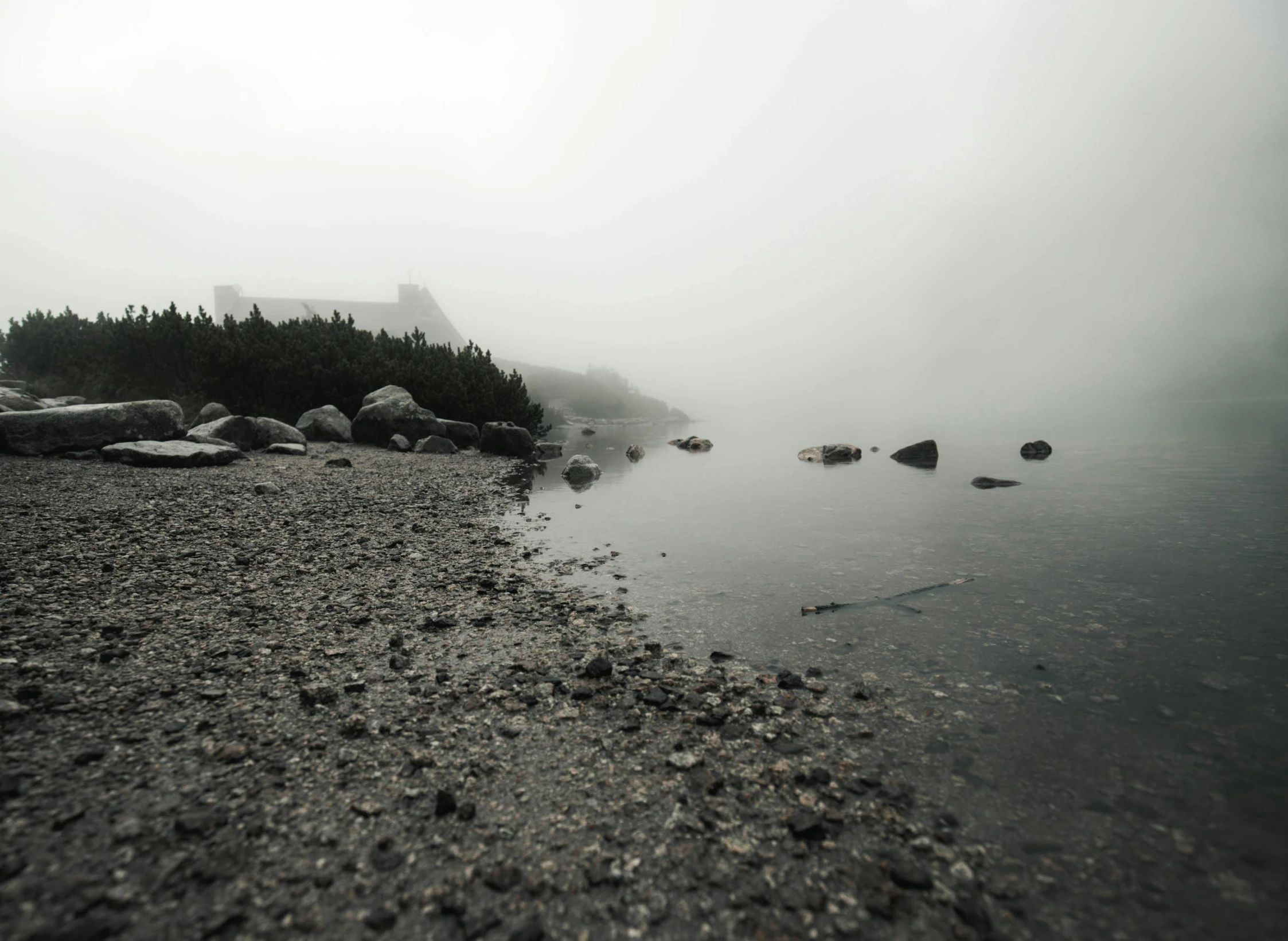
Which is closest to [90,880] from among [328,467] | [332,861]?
[332,861]

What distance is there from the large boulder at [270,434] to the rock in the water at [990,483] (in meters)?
26.1

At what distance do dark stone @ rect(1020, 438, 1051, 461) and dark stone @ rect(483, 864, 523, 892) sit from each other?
113 feet

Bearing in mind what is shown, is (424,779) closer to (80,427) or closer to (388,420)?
(80,427)

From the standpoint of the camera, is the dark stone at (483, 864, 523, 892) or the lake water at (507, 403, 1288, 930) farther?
the lake water at (507, 403, 1288, 930)

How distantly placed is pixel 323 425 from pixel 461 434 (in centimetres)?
618

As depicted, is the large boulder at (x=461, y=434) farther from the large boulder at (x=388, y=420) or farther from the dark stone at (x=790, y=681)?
the dark stone at (x=790, y=681)

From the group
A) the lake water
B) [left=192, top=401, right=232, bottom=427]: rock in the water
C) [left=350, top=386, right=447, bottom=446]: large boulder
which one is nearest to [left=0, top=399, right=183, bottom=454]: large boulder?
[left=192, top=401, right=232, bottom=427]: rock in the water

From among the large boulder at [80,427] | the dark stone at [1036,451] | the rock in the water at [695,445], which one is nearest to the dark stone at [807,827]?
the large boulder at [80,427]

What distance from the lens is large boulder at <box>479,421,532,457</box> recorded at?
26784 mm

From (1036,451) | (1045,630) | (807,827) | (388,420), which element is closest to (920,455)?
(1036,451)

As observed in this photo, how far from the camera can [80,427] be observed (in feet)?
45.2

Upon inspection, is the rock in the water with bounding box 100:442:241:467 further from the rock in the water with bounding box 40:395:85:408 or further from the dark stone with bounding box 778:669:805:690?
the dark stone with bounding box 778:669:805:690

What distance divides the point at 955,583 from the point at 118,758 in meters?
10.0

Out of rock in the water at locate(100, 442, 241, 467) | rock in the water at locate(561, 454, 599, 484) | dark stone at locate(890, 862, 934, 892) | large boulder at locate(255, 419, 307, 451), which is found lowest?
dark stone at locate(890, 862, 934, 892)
